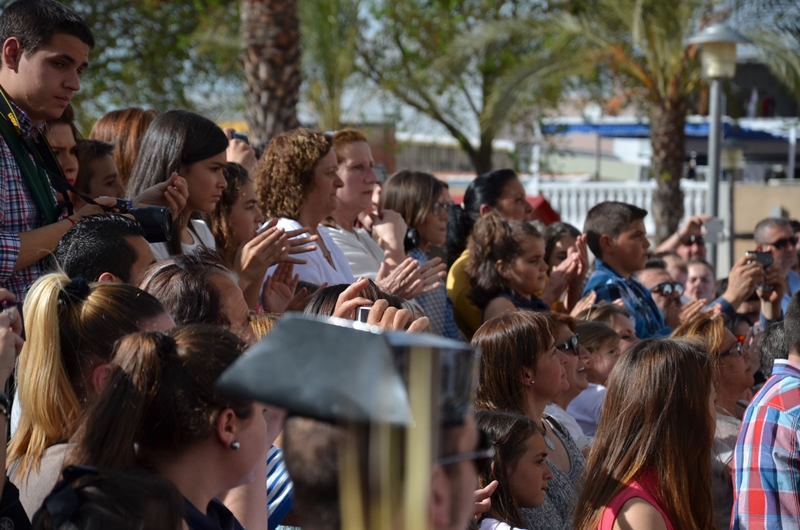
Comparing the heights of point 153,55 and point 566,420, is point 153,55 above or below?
above

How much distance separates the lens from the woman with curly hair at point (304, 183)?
16.1 ft

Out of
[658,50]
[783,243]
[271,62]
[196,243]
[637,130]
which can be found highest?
[658,50]

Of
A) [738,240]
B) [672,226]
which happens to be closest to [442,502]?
[672,226]

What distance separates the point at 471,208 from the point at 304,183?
7.29ft

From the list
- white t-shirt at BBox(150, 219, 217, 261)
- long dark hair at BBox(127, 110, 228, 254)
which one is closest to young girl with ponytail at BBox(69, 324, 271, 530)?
white t-shirt at BBox(150, 219, 217, 261)

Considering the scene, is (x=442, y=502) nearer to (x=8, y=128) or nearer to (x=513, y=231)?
(x=8, y=128)

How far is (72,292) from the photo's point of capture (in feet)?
8.25

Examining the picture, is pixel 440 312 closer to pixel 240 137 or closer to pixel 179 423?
pixel 240 137

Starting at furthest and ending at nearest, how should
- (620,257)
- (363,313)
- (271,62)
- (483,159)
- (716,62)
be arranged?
(483,159) < (716,62) < (271,62) < (620,257) < (363,313)

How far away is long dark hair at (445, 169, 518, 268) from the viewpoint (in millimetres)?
6688

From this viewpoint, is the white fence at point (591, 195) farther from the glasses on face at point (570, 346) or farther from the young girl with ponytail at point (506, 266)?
the glasses on face at point (570, 346)

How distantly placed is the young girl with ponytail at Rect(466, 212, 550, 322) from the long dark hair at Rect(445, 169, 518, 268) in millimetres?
1062

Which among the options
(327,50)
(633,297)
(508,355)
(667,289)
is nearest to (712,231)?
(667,289)

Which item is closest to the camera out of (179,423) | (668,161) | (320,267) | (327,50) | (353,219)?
(179,423)
